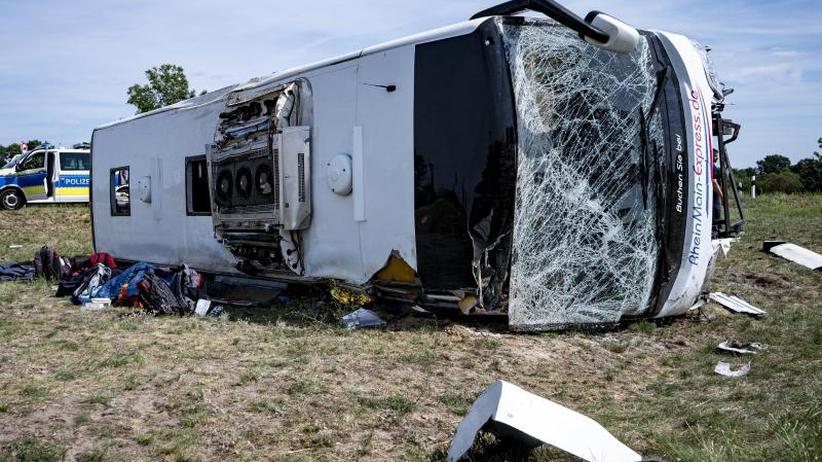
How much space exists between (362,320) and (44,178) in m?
18.2

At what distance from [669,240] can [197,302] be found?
14.3 feet

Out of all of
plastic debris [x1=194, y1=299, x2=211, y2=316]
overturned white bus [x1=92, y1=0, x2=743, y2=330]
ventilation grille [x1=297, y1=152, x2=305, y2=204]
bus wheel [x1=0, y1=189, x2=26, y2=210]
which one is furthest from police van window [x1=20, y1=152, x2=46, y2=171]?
overturned white bus [x1=92, y1=0, x2=743, y2=330]

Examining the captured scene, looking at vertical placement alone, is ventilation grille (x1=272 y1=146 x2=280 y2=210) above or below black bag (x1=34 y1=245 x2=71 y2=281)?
above

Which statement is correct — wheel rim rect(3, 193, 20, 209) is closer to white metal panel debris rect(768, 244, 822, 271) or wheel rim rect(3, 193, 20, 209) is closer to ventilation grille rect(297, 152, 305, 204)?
ventilation grille rect(297, 152, 305, 204)

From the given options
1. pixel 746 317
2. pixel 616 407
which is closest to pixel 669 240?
pixel 746 317

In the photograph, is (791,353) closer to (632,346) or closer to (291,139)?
(632,346)

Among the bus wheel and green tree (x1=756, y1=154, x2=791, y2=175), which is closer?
the bus wheel

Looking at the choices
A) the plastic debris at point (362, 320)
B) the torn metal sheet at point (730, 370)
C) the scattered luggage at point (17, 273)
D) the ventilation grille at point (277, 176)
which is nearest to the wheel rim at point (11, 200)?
the scattered luggage at point (17, 273)

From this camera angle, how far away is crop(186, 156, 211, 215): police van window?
8.53m

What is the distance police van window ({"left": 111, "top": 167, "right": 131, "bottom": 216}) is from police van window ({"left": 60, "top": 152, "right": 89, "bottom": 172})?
1209cm

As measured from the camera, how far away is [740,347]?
5.36 metres

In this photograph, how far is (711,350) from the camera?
17.7 ft

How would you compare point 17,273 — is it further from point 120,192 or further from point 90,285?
point 90,285

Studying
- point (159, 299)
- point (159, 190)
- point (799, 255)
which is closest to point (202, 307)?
point (159, 299)
